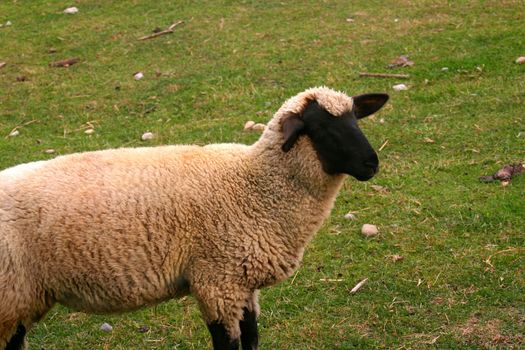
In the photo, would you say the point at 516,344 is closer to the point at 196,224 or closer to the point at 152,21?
the point at 196,224

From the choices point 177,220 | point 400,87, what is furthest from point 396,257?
point 400,87

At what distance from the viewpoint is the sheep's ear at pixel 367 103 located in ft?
18.3

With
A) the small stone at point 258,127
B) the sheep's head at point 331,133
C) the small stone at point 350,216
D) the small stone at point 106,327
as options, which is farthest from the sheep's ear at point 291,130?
the small stone at point 258,127

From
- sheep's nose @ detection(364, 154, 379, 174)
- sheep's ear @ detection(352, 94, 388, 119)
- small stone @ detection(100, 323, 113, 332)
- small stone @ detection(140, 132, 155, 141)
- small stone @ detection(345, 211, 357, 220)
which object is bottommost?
small stone @ detection(140, 132, 155, 141)

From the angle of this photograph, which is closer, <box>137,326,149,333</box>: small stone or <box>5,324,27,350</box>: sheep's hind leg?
<box>5,324,27,350</box>: sheep's hind leg

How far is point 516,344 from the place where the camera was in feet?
18.3

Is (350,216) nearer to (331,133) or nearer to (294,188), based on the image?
(294,188)

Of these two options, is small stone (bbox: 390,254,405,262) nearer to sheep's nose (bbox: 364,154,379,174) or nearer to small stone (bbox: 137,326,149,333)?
sheep's nose (bbox: 364,154,379,174)

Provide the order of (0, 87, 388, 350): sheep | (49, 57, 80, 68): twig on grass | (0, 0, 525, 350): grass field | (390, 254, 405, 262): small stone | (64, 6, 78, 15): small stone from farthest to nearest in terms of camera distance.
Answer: (64, 6, 78, 15): small stone < (49, 57, 80, 68): twig on grass < (390, 254, 405, 262): small stone < (0, 0, 525, 350): grass field < (0, 87, 388, 350): sheep

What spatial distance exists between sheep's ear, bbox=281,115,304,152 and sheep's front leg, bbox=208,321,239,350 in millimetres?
1275

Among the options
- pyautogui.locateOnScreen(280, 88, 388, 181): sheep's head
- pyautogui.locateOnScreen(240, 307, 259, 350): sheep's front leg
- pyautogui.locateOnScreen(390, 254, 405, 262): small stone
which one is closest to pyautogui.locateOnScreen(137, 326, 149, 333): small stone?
pyautogui.locateOnScreen(240, 307, 259, 350): sheep's front leg

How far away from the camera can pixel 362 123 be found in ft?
31.6

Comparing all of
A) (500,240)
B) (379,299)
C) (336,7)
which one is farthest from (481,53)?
(379,299)

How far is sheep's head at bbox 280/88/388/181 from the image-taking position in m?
5.14
